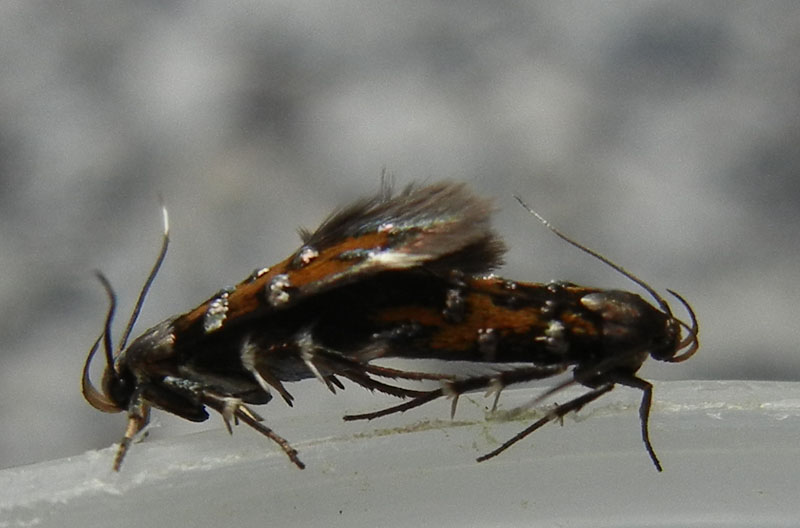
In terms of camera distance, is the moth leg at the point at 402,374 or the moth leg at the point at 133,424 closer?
the moth leg at the point at 402,374

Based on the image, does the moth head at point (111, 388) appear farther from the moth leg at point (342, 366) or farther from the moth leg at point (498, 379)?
the moth leg at point (498, 379)

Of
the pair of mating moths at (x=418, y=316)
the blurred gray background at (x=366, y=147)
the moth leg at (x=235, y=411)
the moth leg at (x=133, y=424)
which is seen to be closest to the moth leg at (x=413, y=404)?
the pair of mating moths at (x=418, y=316)

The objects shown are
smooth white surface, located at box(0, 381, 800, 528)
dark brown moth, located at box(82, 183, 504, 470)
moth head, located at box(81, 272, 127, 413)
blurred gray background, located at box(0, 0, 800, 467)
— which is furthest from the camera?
blurred gray background, located at box(0, 0, 800, 467)

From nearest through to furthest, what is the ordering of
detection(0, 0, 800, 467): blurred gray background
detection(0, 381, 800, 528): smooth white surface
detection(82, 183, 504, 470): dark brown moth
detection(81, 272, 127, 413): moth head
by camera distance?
detection(82, 183, 504, 470): dark brown moth, detection(81, 272, 127, 413): moth head, detection(0, 381, 800, 528): smooth white surface, detection(0, 0, 800, 467): blurred gray background

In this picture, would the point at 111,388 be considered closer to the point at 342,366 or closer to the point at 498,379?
the point at 342,366

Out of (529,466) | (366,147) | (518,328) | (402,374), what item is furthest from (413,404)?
(366,147)

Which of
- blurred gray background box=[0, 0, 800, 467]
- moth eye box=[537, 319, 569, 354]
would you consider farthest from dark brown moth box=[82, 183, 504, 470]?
blurred gray background box=[0, 0, 800, 467]

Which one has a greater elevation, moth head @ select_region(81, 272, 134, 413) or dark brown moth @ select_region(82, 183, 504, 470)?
dark brown moth @ select_region(82, 183, 504, 470)

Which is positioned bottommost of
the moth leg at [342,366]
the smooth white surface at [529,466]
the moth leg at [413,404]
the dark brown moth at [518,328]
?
the smooth white surface at [529,466]

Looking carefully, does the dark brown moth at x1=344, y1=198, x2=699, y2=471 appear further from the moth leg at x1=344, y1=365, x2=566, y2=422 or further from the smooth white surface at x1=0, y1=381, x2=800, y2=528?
the smooth white surface at x1=0, y1=381, x2=800, y2=528

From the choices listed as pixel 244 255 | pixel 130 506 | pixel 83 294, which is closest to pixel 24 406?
pixel 83 294
